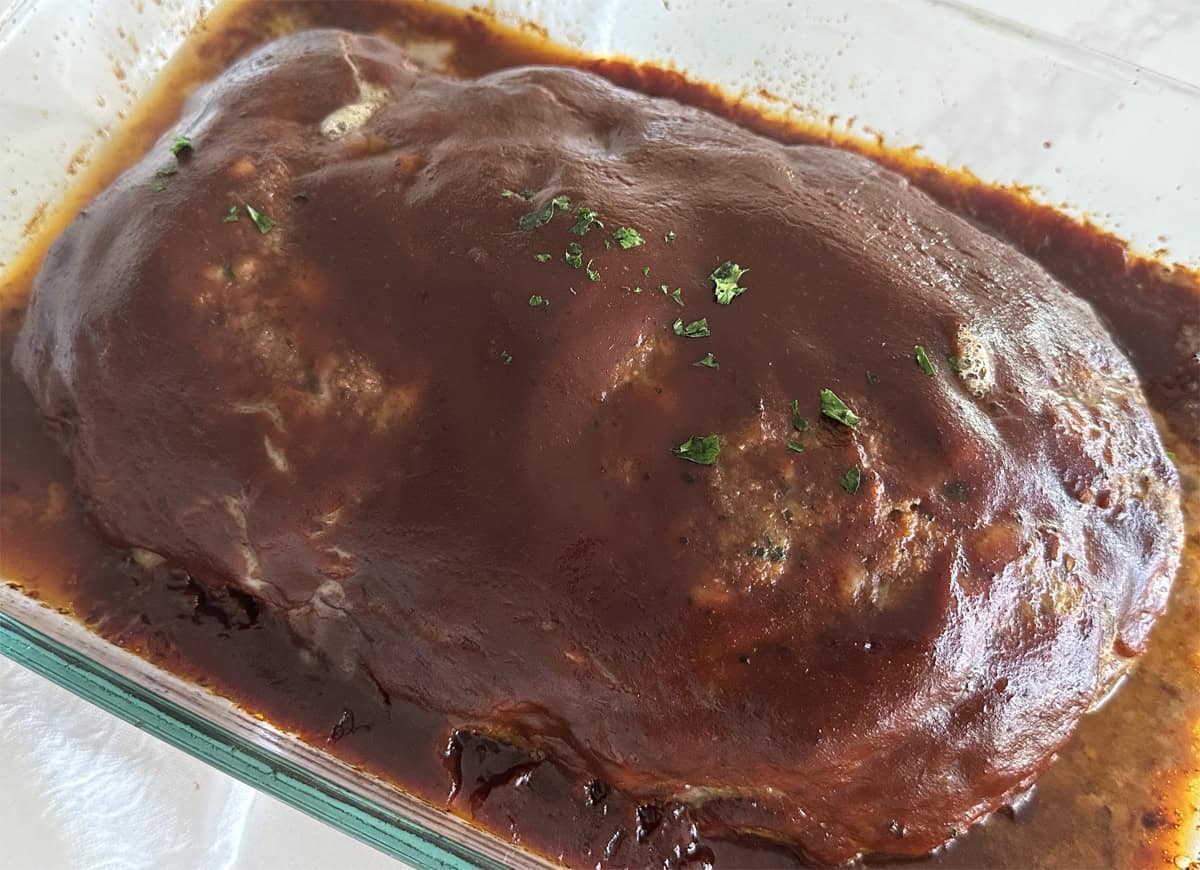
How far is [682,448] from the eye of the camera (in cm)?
202

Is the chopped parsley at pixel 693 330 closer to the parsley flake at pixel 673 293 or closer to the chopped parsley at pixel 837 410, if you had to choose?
the parsley flake at pixel 673 293

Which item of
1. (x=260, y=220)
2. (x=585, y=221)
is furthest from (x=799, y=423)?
(x=260, y=220)

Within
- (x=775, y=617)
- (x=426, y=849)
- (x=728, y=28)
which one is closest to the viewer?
(x=775, y=617)

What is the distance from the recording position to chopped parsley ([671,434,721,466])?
2012mm

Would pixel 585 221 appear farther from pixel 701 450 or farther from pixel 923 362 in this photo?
pixel 923 362

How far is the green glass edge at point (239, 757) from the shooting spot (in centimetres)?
215

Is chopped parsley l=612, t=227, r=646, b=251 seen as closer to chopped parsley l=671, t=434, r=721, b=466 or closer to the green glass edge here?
chopped parsley l=671, t=434, r=721, b=466

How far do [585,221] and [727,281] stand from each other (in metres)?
0.38

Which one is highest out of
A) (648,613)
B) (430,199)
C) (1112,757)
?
(430,199)

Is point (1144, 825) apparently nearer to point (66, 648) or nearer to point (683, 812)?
point (683, 812)

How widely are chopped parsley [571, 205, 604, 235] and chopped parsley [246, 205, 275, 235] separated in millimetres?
813

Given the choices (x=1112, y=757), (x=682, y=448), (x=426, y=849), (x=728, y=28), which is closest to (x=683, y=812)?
(x=426, y=849)

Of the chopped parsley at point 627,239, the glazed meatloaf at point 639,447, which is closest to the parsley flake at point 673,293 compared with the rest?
the glazed meatloaf at point 639,447

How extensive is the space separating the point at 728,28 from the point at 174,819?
3319mm
